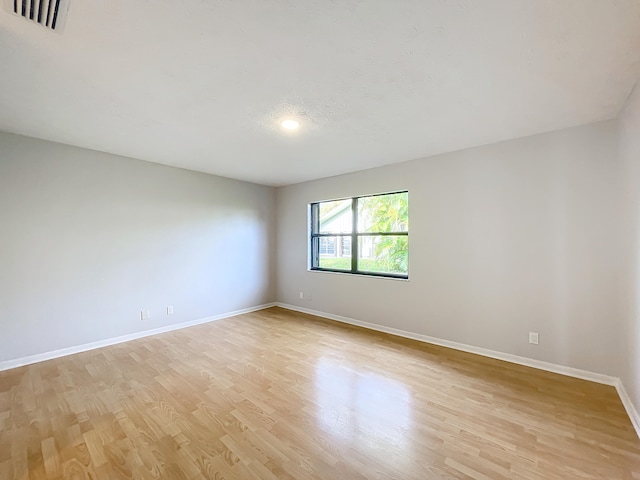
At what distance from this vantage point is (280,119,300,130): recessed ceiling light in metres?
2.59

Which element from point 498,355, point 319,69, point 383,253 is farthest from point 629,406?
point 319,69

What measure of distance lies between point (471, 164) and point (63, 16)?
3.68 meters

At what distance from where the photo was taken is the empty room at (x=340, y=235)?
1.55 m

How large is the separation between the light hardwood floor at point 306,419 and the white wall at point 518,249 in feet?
1.35

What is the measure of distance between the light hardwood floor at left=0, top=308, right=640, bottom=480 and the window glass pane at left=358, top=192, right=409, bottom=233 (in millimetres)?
1791

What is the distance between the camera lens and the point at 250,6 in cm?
132

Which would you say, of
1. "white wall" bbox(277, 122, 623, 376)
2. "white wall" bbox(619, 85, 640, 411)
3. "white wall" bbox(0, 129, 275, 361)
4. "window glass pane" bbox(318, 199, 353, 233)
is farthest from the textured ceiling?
"window glass pane" bbox(318, 199, 353, 233)

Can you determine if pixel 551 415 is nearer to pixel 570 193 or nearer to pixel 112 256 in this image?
pixel 570 193

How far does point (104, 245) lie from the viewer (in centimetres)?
354

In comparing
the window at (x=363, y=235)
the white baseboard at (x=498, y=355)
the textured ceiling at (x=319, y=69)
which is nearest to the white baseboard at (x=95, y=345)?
the window at (x=363, y=235)

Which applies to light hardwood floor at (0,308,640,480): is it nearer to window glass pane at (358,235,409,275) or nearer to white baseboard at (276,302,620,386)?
white baseboard at (276,302,620,386)

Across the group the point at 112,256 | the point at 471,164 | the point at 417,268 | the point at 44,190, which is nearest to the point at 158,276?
the point at 112,256

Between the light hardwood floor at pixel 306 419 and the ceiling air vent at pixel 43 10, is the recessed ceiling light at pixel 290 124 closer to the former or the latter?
the ceiling air vent at pixel 43 10

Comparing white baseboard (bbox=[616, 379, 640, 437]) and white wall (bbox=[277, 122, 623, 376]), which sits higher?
white wall (bbox=[277, 122, 623, 376])
